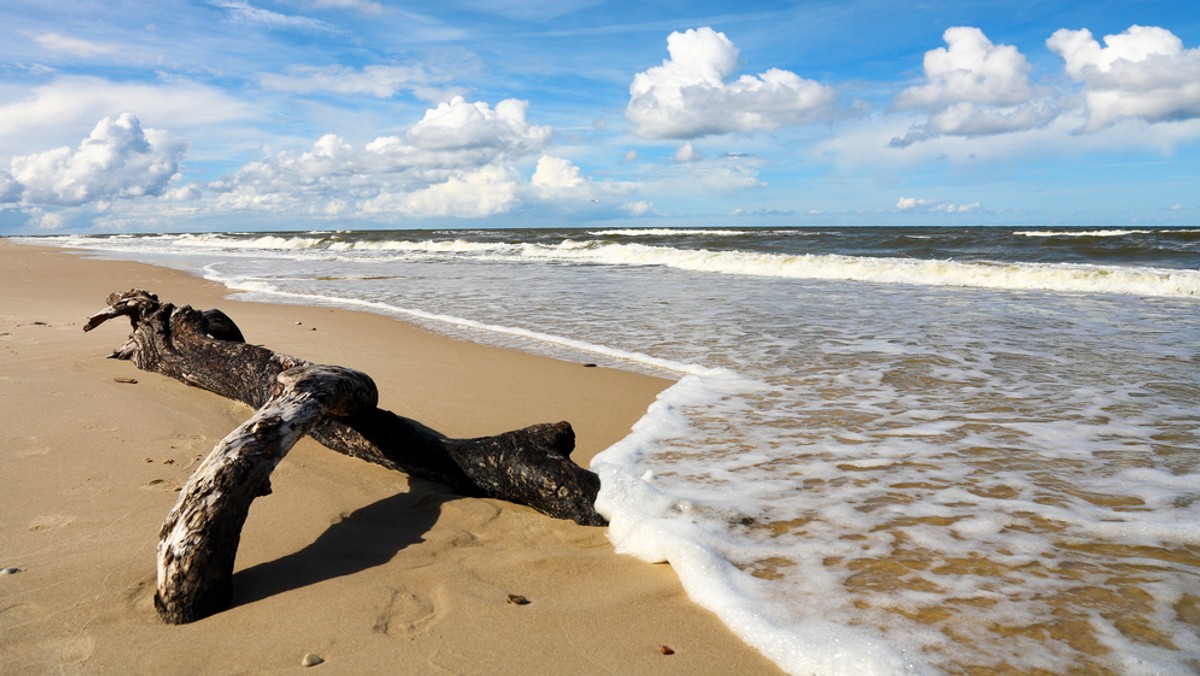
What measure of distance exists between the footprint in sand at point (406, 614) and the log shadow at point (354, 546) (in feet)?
1.07

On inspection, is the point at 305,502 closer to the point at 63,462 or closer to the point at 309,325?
the point at 63,462

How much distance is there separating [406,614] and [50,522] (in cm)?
180

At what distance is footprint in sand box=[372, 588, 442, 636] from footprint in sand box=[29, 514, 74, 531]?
63.7 inches

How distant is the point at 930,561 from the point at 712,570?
87 cm

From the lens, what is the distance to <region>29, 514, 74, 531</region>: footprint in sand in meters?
3.03

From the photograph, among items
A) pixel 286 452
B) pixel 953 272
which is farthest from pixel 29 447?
pixel 953 272

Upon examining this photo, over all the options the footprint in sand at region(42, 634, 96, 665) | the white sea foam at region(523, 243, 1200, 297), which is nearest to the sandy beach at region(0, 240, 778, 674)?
the footprint in sand at region(42, 634, 96, 665)

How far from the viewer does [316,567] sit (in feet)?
9.27

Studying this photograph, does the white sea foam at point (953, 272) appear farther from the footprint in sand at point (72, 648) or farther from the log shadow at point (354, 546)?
the footprint in sand at point (72, 648)

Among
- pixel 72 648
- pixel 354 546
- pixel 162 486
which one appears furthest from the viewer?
pixel 162 486

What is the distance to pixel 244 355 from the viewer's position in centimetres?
489

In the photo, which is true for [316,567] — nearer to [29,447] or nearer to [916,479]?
[29,447]

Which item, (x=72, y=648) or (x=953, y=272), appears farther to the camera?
(x=953, y=272)

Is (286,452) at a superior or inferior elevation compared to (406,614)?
superior
